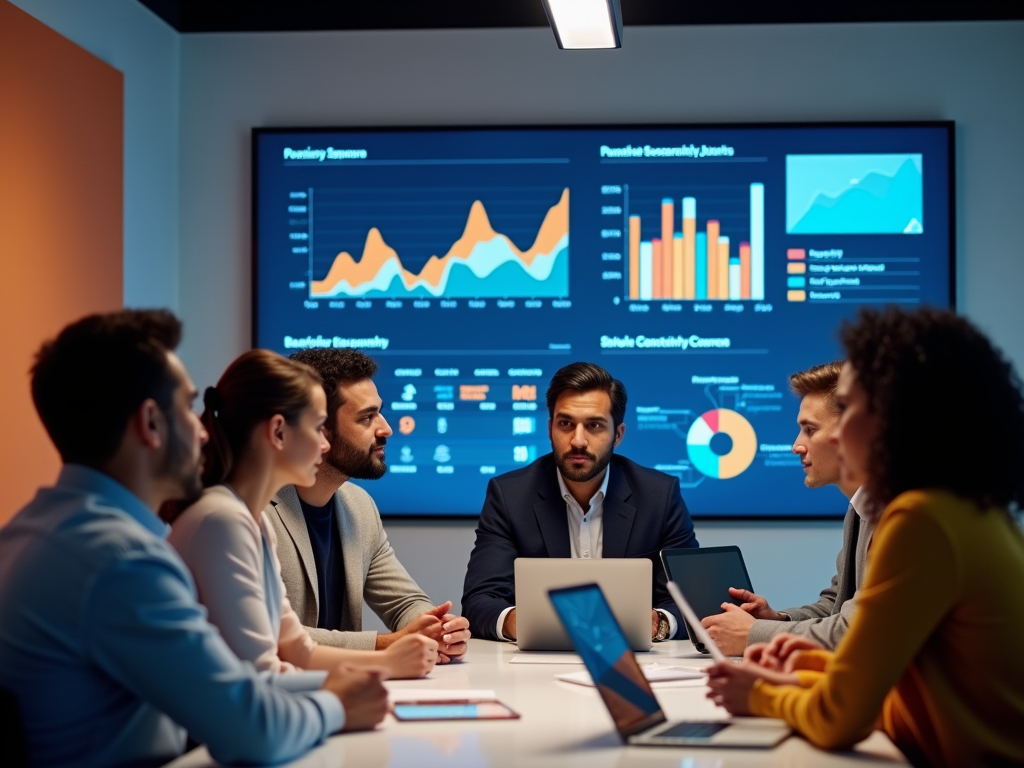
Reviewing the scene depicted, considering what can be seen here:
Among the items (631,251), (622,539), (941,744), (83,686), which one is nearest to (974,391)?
(941,744)

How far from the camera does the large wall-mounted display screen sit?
488cm

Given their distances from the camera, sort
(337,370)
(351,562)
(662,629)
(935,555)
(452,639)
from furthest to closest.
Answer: (337,370) → (351,562) → (662,629) → (452,639) → (935,555)

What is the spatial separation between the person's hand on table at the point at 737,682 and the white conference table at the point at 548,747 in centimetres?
8

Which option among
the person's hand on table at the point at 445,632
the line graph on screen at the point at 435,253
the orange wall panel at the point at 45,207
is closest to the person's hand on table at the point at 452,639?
the person's hand on table at the point at 445,632

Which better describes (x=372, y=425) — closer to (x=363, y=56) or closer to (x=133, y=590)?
(x=133, y=590)

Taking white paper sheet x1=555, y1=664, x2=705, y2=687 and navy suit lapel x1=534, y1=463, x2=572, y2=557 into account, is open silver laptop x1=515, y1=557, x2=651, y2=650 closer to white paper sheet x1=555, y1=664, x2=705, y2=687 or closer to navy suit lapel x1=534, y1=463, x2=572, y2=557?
white paper sheet x1=555, y1=664, x2=705, y2=687

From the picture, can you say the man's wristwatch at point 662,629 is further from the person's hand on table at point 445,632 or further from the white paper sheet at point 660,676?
the person's hand on table at point 445,632

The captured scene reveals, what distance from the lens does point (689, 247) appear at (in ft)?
16.1

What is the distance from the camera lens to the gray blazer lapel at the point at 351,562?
11.1 ft

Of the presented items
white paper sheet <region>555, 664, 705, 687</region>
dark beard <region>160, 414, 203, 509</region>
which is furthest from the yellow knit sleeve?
dark beard <region>160, 414, 203, 509</region>

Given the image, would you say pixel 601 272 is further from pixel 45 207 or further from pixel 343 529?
pixel 45 207

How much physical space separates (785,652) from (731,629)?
64 cm

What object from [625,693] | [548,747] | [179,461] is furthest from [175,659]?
[625,693]

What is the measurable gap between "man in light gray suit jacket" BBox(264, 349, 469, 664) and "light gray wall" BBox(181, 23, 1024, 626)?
146 cm
